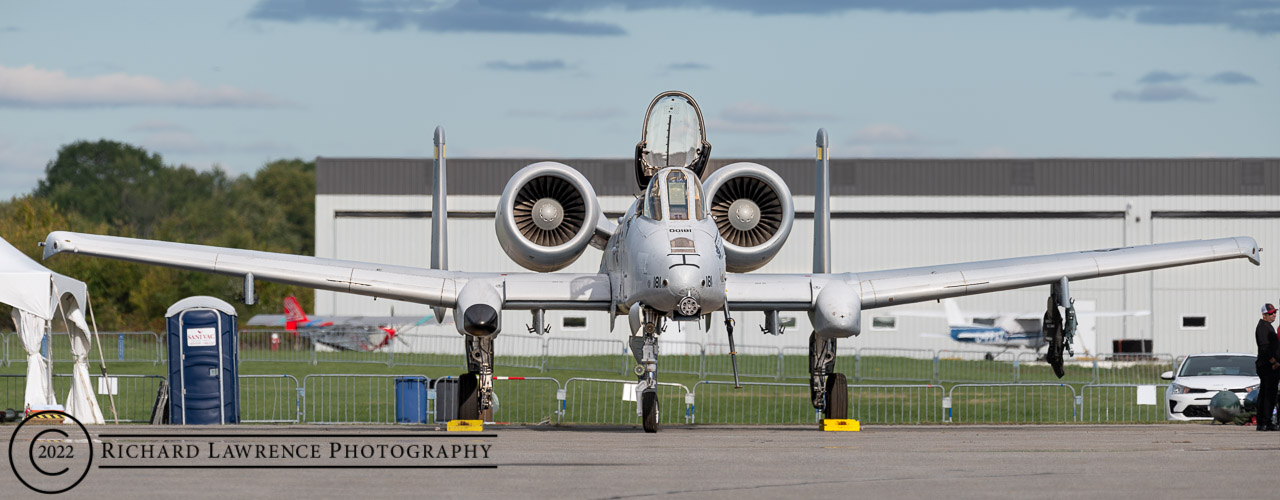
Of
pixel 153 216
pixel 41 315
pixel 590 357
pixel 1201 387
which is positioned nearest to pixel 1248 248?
pixel 1201 387

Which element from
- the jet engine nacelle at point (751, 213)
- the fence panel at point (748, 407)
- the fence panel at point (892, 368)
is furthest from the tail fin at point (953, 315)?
the jet engine nacelle at point (751, 213)

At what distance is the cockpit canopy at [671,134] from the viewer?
19.5 m

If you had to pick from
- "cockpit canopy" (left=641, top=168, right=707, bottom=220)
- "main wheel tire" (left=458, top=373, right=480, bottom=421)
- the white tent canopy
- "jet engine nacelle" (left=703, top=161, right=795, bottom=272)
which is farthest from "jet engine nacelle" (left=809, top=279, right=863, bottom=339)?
the white tent canopy

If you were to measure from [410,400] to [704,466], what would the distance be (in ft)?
36.8

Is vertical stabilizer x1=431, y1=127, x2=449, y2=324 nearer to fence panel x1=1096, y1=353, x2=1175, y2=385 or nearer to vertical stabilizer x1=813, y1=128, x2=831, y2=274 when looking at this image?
vertical stabilizer x1=813, y1=128, x2=831, y2=274

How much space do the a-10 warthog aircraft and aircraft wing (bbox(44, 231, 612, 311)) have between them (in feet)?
0.07

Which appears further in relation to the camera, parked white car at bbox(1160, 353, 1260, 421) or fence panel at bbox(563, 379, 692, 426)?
fence panel at bbox(563, 379, 692, 426)

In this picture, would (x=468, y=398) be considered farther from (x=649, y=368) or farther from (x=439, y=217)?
(x=439, y=217)

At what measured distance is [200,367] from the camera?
Answer: 68.3ft

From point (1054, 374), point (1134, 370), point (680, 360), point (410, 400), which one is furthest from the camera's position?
point (680, 360)

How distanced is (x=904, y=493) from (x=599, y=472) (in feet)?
8.56

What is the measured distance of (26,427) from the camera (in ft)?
59.0

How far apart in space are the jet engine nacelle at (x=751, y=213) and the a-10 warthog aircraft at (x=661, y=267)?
2 cm

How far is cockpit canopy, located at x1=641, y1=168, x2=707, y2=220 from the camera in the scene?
17109 mm
